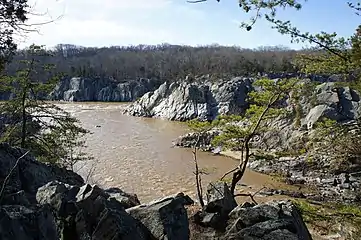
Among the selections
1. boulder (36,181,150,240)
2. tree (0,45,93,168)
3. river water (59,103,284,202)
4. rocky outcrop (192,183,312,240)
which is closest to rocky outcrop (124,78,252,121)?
river water (59,103,284,202)

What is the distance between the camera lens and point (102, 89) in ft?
296

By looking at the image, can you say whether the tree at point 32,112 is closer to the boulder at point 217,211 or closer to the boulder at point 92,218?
the boulder at point 217,211

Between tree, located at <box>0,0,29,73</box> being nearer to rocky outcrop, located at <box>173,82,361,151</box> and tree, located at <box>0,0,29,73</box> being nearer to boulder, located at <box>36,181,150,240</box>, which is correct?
boulder, located at <box>36,181,150,240</box>

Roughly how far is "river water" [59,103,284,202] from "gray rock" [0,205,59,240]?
32.3 feet

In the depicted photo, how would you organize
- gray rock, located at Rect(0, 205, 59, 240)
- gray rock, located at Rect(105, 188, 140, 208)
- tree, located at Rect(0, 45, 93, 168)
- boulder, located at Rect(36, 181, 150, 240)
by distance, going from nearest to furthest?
gray rock, located at Rect(0, 205, 59, 240) → boulder, located at Rect(36, 181, 150, 240) → gray rock, located at Rect(105, 188, 140, 208) → tree, located at Rect(0, 45, 93, 168)

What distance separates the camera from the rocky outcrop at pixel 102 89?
87.8 m

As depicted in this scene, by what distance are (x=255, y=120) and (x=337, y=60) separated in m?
4.41

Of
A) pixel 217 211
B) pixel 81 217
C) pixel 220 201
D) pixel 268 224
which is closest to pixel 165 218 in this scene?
pixel 81 217

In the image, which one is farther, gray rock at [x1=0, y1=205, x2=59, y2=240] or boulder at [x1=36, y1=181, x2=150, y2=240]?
boulder at [x1=36, y1=181, x2=150, y2=240]

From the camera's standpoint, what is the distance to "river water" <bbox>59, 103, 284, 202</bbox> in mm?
22516

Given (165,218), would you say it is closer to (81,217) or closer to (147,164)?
(81,217)

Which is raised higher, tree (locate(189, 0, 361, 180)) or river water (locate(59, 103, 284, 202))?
tree (locate(189, 0, 361, 180))

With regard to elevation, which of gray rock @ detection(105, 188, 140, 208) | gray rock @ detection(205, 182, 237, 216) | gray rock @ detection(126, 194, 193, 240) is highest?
gray rock @ detection(126, 194, 193, 240)

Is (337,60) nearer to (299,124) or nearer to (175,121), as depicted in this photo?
(299,124)
